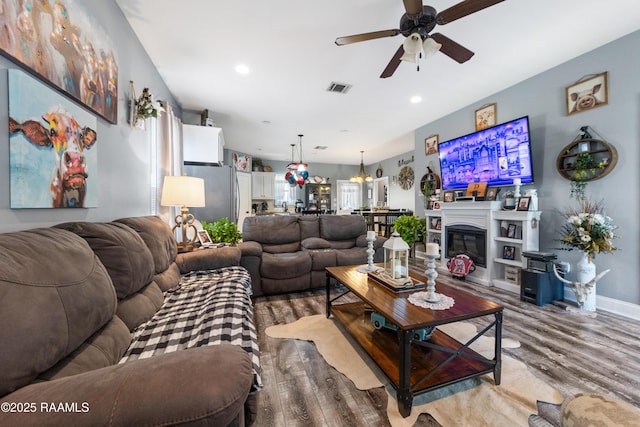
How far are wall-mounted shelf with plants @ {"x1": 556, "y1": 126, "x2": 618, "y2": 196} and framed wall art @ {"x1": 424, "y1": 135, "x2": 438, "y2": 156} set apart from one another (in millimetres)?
2057

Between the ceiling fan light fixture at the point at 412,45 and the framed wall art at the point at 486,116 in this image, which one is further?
the framed wall art at the point at 486,116

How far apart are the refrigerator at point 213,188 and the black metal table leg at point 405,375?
3800 millimetres

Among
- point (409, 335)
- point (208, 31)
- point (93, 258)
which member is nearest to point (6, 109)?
point (93, 258)

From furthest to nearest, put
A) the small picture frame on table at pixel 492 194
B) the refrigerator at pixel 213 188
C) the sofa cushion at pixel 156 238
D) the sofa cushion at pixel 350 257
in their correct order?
the refrigerator at pixel 213 188 < the small picture frame on table at pixel 492 194 < the sofa cushion at pixel 350 257 < the sofa cushion at pixel 156 238

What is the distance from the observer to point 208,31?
2359 mm

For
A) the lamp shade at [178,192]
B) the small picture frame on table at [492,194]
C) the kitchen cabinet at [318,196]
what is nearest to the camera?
the lamp shade at [178,192]

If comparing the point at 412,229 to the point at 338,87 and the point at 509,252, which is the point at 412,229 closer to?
the point at 509,252

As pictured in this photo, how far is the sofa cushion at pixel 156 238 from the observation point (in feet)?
6.14

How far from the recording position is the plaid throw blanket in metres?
1.22

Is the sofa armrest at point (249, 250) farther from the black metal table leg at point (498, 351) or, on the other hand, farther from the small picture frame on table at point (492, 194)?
the small picture frame on table at point (492, 194)

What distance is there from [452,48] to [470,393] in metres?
2.47

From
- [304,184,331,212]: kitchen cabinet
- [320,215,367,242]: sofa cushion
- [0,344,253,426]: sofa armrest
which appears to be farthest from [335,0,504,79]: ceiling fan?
[304,184,331,212]: kitchen cabinet

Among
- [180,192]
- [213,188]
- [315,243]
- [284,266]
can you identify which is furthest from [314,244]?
[213,188]

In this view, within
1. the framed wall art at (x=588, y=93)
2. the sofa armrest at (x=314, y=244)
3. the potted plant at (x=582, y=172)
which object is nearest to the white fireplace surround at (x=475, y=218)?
the potted plant at (x=582, y=172)
